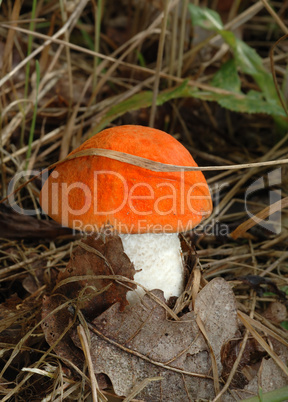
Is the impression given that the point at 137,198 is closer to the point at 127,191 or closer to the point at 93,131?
the point at 127,191

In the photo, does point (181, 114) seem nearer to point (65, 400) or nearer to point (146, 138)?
point (146, 138)

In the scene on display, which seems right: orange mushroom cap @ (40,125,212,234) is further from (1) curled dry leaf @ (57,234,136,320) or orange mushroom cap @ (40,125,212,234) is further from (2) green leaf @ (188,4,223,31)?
(2) green leaf @ (188,4,223,31)

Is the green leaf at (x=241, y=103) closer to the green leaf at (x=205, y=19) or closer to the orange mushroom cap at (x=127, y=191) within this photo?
the green leaf at (x=205, y=19)

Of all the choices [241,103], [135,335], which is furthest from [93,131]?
[135,335]

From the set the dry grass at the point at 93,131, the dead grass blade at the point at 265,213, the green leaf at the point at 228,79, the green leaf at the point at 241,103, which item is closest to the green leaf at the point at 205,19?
the dry grass at the point at 93,131

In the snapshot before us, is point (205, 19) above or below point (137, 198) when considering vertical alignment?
above
